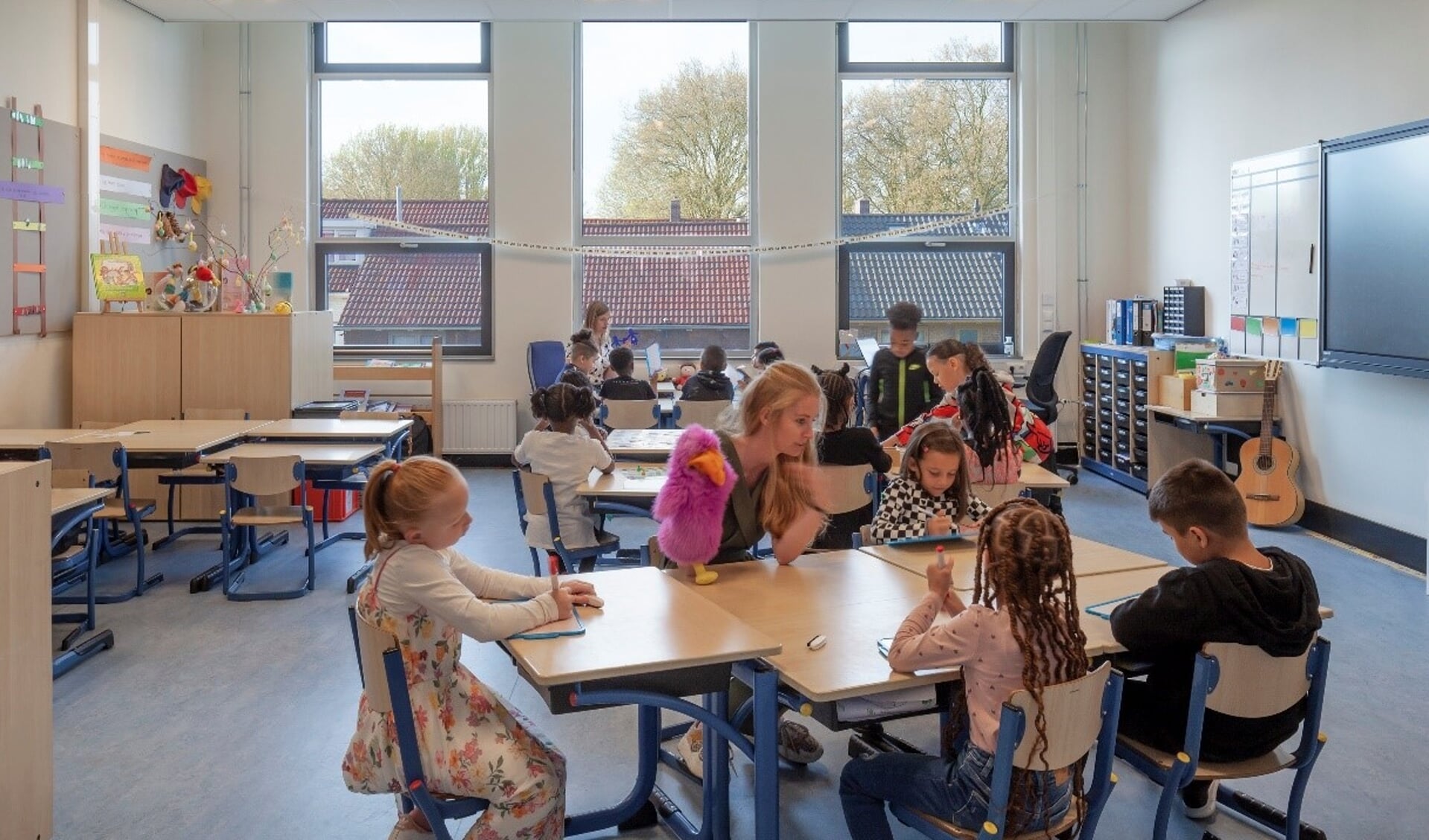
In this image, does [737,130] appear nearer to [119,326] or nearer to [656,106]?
[656,106]

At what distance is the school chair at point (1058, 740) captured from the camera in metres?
2.19

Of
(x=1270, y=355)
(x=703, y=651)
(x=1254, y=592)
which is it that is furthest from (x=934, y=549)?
(x=1270, y=355)

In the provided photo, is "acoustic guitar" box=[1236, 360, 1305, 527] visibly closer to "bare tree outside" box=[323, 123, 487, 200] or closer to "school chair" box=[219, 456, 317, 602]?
"school chair" box=[219, 456, 317, 602]

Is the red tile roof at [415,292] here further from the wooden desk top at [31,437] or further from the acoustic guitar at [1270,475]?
the acoustic guitar at [1270,475]

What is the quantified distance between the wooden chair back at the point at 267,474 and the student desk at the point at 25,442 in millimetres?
967

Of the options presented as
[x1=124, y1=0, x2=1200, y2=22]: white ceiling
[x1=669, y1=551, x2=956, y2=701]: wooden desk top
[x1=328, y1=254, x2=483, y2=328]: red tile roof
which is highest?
[x1=124, y1=0, x2=1200, y2=22]: white ceiling

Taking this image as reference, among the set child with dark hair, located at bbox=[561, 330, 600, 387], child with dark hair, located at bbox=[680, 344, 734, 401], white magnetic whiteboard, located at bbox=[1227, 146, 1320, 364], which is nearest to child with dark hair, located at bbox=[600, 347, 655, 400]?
child with dark hair, located at bbox=[561, 330, 600, 387]

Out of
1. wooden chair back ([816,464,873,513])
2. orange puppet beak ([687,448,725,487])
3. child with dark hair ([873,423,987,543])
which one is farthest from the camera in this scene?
wooden chair back ([816,464,873,513])

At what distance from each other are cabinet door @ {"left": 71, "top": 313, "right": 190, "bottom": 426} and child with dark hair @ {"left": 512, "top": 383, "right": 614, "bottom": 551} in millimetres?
3547

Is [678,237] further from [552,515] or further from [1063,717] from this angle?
[1063,717]

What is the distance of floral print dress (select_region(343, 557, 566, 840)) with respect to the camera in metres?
2.48

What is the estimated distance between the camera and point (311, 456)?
573 cm

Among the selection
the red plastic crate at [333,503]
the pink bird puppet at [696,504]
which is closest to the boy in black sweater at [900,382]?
the red plastic crate at [333,503]

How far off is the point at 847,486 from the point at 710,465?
152 centimetres
